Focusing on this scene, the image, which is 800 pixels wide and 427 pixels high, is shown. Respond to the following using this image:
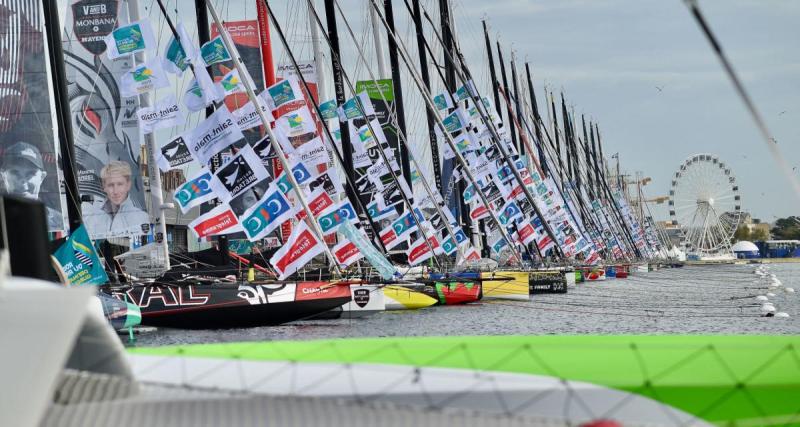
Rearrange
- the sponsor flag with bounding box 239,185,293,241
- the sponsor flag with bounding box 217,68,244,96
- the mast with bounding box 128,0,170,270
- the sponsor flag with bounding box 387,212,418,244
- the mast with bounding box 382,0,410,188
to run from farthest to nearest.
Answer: the mast with bounding box 382,0,410,188 < the sponsor flag with bounding box 387,212,418,244 < the mast with bounding box 128,0,170,270 < the sponsor flag with bounding box 217,68,244,96 < the sponsor flag with bounding box 239,185,293,241

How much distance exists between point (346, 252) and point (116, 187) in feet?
32.7

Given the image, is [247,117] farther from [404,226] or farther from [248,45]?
[248,45]

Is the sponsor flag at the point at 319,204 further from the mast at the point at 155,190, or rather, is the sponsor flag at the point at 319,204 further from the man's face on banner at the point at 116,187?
the man's face on banner at the point at 116,187

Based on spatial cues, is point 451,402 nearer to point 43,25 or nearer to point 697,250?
point 43,25

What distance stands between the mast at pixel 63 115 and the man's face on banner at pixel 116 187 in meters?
8.49

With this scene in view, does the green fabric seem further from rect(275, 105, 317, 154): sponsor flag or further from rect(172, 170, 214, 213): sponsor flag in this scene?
rect(275, 105, 317, 154): sponsor flag

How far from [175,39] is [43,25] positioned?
392 centimetres

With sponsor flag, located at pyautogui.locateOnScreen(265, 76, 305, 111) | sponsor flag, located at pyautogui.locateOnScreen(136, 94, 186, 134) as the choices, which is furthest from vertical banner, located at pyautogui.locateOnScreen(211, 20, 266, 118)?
sponsor flag, located at pyautogui.locateOnScreen(136, 94, 186, 134)

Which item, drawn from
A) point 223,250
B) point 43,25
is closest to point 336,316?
point 223,250

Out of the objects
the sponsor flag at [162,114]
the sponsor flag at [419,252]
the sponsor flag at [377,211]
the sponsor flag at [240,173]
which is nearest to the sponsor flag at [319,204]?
the sponsor flag at [240,173]

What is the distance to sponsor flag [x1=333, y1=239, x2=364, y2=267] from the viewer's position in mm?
24172

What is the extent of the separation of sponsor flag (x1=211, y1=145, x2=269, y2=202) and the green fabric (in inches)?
582

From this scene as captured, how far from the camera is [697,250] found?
133625 millimetres

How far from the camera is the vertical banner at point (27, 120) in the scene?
23.3m
